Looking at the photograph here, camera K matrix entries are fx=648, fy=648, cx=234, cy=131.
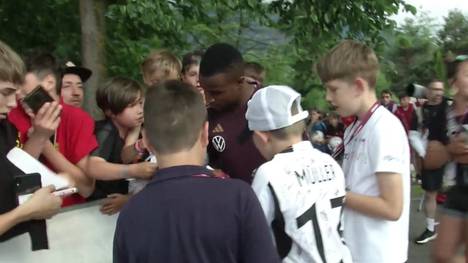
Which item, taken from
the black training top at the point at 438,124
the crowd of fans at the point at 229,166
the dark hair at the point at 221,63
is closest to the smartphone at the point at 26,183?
the crowd of fans at the point at 229,166

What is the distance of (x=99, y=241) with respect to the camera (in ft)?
11.0

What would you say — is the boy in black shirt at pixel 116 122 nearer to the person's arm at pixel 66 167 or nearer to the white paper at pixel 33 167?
the person's arm at pixel 66 167

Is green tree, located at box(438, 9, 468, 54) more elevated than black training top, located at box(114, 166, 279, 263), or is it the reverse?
black training top, located at box(114, 166, 279, 263)

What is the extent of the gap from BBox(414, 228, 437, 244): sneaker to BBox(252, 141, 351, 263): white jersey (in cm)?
547

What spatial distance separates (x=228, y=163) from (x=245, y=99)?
14.6 inches

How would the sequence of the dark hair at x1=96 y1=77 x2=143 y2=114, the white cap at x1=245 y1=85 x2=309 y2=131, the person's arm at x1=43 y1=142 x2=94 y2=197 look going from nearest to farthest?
the white cap at x1=245 y1=85 x2=309 y2=131 < the person's arm at x1=43 y1=142 x2=94 y2=197 < the dark hair at x1=96 y1=77 x2=143 y2=114

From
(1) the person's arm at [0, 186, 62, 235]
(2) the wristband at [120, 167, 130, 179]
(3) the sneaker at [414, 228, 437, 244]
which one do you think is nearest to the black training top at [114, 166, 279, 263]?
(1) the person's arm at [0, 186, 62, 235]

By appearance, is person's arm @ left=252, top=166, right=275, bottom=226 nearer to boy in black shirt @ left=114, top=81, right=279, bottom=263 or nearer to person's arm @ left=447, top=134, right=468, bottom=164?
boy in black shirt @ left=114, top=81, right=279, bottom=263

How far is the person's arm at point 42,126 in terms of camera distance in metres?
2.99

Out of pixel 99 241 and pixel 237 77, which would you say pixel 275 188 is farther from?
pixel 99 241

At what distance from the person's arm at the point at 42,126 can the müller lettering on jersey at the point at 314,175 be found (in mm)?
1219

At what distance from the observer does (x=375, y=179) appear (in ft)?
9.48

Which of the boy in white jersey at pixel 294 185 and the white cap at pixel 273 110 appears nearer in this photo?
the boy in white jersey at pixel 294 185

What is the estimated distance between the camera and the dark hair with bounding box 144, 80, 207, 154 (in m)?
2.11
